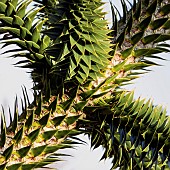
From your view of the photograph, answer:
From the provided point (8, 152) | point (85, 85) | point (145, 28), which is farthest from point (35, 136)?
point (145, 28)

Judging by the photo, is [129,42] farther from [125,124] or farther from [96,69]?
[125,124]

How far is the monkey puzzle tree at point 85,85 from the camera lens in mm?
2691

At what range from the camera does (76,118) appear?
2.79m

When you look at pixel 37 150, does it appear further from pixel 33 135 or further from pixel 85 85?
pixel 85 85

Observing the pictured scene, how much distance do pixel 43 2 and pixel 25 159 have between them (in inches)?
54.7

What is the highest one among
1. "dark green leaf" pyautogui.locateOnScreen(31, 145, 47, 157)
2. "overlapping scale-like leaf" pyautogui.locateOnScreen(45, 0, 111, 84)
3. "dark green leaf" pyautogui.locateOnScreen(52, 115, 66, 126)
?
"overlapping scale-like leaf" pyautogui.locateOnScreen(45, 0, 111, 84)

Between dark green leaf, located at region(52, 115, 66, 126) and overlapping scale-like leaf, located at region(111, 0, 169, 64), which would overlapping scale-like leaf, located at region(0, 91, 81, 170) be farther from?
overlapping scale-like leaf, located at region(111, 0, 169, 64)

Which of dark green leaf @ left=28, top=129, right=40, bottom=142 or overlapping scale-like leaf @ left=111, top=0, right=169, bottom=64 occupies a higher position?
overlapping scale-like leaf @ left=111, top=0, right=169, bottom=64

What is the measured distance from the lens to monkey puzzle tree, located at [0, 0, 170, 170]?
269cm

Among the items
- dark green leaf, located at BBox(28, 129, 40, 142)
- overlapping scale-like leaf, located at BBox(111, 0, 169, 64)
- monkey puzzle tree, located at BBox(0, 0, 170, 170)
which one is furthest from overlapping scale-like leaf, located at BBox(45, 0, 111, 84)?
dark green leaf, located at BBox(28, 129, 40, 142)

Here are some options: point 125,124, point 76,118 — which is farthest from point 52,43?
point 125,124

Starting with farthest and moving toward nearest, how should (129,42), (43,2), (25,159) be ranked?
(43,2) → (129,42) → (25,159)

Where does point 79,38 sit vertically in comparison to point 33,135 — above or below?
above

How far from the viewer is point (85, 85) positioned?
2.89 metres
